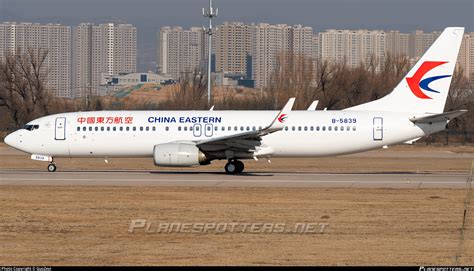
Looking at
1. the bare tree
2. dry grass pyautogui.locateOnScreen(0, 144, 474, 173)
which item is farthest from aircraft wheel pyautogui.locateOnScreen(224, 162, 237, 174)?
the bare tree

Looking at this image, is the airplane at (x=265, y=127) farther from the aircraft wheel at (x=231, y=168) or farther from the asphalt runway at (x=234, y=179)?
the asphalt runway at (x=234, y=179)

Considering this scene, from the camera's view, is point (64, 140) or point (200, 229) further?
point (64, 140)

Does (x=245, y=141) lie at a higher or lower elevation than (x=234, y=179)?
higher

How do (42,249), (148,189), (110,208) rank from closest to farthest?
1. (42,249)
2. (110,208)
3. (148,189)

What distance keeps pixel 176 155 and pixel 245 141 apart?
9.93 feet

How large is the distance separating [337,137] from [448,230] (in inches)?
679

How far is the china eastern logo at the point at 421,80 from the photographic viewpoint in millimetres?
40531

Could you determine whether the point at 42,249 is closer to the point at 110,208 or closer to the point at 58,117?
the point at 110,208

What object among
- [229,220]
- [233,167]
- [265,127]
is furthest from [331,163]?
[229,220]

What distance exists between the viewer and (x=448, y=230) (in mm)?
23172

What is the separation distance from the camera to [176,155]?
126 ft

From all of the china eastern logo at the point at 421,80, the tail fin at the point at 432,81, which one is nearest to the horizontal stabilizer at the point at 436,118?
the tail fin at the point at 432,81

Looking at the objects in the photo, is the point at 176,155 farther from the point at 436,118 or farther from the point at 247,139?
the point at 436,118

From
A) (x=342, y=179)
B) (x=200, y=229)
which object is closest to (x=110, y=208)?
(x=200, y=229)
